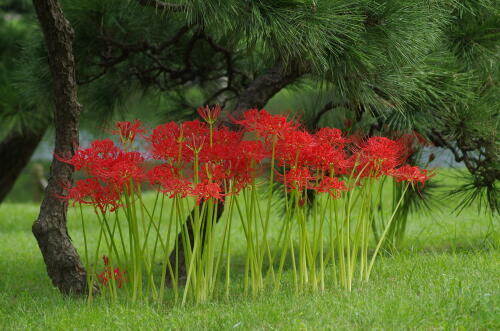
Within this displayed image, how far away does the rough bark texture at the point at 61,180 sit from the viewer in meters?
3.18

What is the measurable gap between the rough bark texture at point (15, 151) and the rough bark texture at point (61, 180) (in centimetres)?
292

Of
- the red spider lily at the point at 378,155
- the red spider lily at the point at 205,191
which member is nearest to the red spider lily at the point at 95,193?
the red spider lily at the point at 205,191

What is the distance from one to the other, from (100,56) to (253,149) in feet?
5.96

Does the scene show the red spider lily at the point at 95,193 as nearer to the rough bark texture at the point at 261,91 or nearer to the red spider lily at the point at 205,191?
the red spider lily at the point at 205,191

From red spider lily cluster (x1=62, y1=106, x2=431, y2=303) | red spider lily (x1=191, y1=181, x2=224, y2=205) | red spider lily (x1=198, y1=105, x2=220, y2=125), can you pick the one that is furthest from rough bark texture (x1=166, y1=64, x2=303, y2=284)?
red spider lily (x1=191, y1=181, x2=224, y2=205)

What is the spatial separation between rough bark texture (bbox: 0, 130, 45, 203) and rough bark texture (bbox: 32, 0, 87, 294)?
9.59 ft

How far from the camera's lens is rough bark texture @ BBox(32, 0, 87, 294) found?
10.4ft

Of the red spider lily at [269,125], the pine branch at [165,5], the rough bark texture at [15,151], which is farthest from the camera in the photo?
the rough bark texture at [15,151]

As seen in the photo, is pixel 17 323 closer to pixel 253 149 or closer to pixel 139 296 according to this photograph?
pixel 139 296

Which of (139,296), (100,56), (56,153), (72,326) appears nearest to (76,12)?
(100,56)

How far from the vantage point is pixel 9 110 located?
5.32 meters

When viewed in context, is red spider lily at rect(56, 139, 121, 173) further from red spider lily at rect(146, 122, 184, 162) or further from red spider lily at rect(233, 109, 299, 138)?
red spider lily at rect(233, 109, 299, 138)

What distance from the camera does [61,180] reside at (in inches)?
127

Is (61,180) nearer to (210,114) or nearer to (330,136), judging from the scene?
(210,114)
